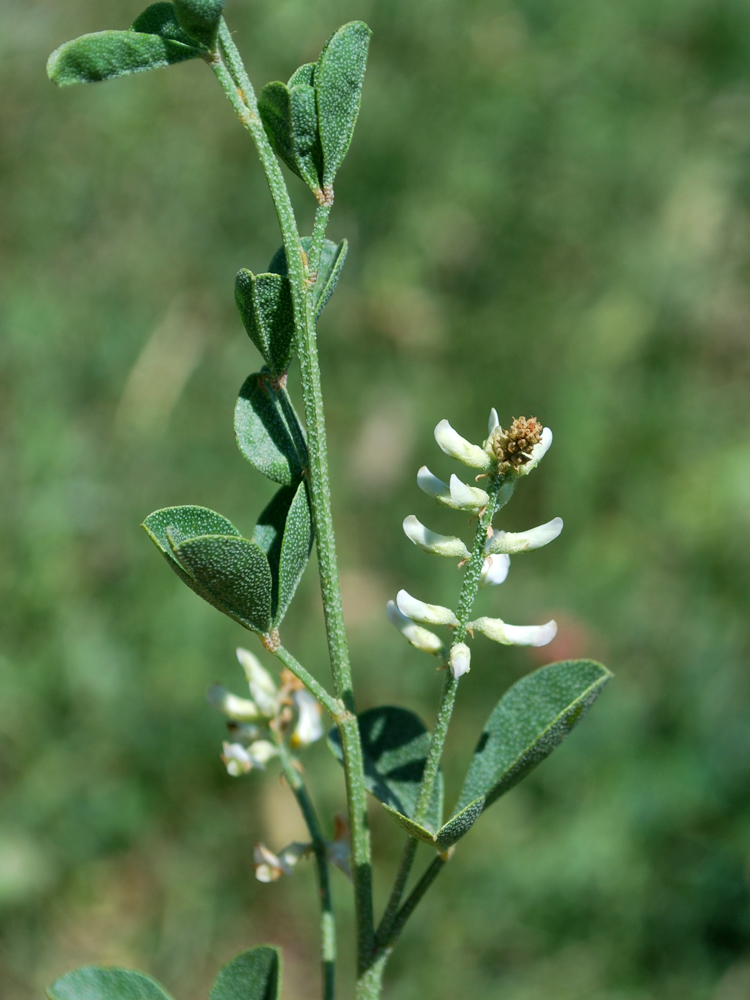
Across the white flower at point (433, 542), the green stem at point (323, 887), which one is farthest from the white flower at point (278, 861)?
the white flower at point (433, 542)

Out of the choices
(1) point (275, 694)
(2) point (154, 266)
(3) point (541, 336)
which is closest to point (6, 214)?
(2) point (154, 266)

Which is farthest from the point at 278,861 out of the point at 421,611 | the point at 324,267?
the point at 324,267

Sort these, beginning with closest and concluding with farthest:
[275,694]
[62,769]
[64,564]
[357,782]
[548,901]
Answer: [357,782], [275,694], [548,901], [62,769], [64,564]

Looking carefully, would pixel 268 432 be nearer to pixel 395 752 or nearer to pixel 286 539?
pixel 286 539

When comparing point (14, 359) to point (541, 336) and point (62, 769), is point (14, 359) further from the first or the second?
point (541, 336)

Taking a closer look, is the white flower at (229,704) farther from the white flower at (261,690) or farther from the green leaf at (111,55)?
the green leaf at (111,55)

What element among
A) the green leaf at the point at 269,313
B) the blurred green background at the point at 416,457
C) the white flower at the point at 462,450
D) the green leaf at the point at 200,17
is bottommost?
the blurred green background at the point at 416,457

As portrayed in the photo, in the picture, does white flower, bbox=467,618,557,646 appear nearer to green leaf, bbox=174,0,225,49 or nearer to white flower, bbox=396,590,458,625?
white flower, bbox=396,590,458,625
